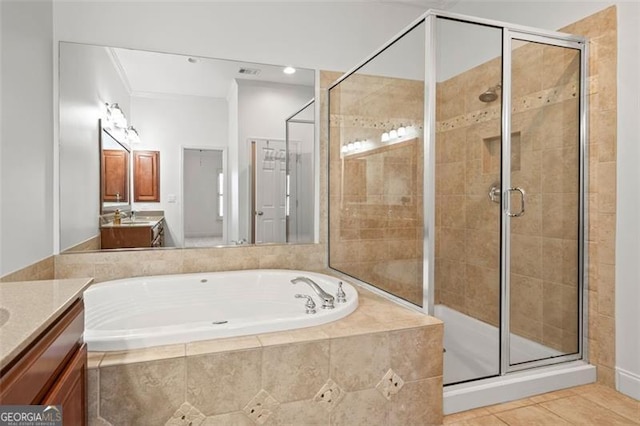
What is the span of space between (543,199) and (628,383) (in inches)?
43.0

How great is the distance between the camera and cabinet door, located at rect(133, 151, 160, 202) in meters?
2.89

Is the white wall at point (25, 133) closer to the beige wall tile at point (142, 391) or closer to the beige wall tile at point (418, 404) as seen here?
the beige wall tile at point (142, 391)

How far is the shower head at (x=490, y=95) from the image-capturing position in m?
2.32

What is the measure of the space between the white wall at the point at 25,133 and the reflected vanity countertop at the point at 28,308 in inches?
31.2

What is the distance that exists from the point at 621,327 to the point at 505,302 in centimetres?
65

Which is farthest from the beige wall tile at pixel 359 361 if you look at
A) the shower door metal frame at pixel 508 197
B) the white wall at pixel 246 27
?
the white wall at pixel 246 27

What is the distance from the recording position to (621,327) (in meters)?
2.17

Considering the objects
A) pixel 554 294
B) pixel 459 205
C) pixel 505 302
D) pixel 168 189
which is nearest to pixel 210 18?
pixel 168 189

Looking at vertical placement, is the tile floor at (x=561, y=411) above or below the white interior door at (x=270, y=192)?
below

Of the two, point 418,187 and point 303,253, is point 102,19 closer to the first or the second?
point 303,253

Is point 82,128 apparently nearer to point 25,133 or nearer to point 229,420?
point 25,133

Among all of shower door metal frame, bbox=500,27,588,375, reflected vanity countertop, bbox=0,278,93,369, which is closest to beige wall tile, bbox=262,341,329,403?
reflected vanity countertop, bbox=0,278,93,369

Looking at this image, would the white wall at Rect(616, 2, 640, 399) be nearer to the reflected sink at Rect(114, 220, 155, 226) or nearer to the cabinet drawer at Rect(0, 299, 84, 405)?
the cabinet drawer at Rect(0, 299, 84, 405)

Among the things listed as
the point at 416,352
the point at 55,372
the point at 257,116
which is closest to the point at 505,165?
the point at 416,352
